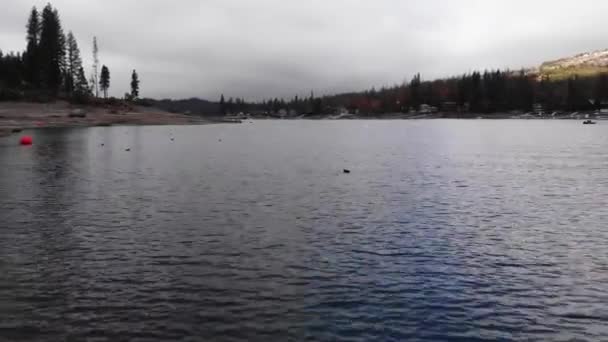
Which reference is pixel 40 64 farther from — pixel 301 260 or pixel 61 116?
pixel 301 260

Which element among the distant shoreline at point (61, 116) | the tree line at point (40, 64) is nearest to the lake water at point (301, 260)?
the distant shoreline at point (61, 116)

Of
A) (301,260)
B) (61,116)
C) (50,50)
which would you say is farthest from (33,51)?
(301,260)

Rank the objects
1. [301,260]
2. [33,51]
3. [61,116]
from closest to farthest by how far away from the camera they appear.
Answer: [301,260] → [61,116] → [33,51]

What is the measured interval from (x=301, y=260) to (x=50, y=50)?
7450 inches

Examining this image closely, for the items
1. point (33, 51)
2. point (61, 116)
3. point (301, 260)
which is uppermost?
point (33, 51)

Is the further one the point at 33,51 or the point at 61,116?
the point at 33,51

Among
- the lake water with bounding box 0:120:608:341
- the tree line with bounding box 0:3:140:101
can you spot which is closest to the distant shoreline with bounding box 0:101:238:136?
the tree line with bounding box 0:3:140:101

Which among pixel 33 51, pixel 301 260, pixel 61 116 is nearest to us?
pixel 301 260

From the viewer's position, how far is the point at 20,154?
70.8 metres

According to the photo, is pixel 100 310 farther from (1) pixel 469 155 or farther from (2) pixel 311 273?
(1) pixel 469 155

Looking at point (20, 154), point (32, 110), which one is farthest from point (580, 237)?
point (32, 110)

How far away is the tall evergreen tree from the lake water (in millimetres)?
149236

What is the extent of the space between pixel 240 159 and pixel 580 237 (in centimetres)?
5142

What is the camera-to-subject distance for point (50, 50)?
18300 centimetres
